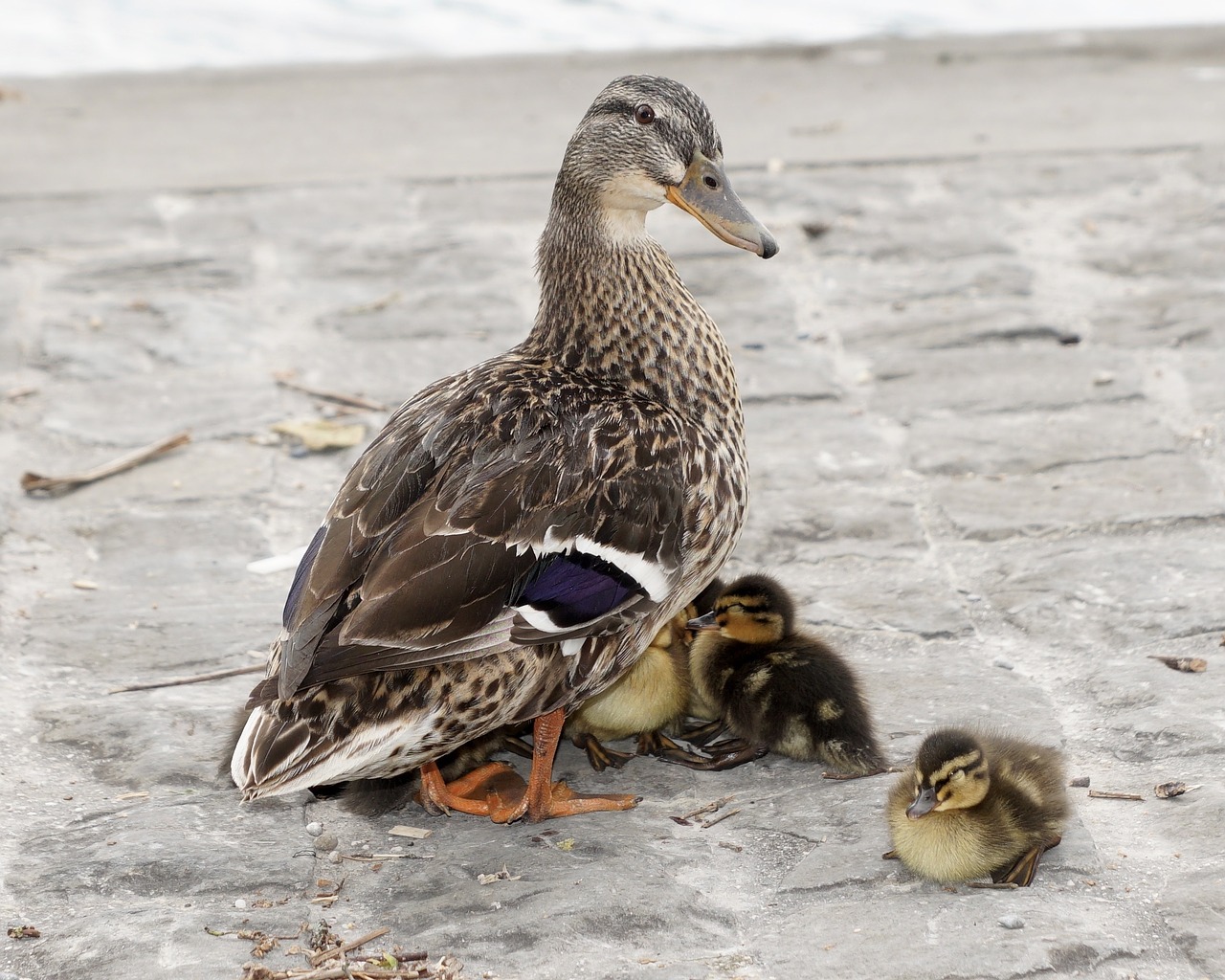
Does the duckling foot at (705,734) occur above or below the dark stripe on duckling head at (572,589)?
below

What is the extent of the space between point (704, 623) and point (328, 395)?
7.16ft

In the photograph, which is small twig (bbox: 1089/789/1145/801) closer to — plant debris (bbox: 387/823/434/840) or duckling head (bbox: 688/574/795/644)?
duckling head (bbox: 688/574/795/644)

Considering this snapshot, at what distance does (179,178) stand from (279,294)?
4.85 feet

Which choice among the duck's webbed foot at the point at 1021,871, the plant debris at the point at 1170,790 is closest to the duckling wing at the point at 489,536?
the duck's webbed foot at the point at 1021,871

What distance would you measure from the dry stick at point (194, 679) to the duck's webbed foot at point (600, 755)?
874 millimetres

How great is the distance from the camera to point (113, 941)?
10.3ft

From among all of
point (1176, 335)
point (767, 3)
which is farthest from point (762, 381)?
point (767, 3)

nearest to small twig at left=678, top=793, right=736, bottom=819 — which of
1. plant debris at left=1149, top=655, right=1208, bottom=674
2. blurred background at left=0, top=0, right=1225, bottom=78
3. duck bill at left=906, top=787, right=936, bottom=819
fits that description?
duck bill at left=906, top=787, right=936, bottom=819

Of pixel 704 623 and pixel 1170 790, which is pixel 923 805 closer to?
pixel 1170 790

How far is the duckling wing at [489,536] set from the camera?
3.30 m

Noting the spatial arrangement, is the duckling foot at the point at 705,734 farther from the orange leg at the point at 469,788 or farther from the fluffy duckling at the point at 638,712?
the orange leg at the point at 469,788

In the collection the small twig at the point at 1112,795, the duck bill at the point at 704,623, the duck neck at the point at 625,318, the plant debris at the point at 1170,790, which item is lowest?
the small twig at the point at 1112,795

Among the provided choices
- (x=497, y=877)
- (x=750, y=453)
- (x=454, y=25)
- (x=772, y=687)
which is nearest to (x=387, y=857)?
(x=497, y=877)

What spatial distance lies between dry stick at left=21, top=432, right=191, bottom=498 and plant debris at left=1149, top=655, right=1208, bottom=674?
3.22 metres
